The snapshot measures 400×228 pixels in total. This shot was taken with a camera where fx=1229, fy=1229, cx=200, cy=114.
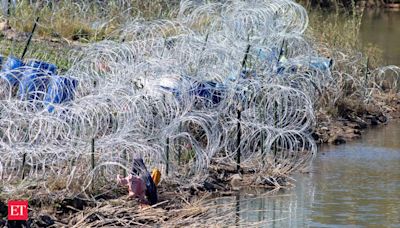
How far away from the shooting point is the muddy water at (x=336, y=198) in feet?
41.1

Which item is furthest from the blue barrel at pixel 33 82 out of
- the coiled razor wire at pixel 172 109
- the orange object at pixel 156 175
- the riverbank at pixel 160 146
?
the orange object at pixel 156 175

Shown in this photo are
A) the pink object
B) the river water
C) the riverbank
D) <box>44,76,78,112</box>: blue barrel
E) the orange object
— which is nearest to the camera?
the riverbank

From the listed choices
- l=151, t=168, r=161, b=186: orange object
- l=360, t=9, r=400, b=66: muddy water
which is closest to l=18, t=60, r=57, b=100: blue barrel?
l=151, t=168, r=161, b=186: orange object

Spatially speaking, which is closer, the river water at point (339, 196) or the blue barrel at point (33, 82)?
the river water at point (339, 196)

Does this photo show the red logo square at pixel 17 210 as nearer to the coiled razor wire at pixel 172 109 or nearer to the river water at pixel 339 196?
the coiled razor wire at pixel 172 109

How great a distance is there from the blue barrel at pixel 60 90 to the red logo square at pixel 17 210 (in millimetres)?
2459

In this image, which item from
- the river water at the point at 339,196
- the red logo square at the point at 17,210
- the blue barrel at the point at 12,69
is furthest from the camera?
the blue barrel at the point at 12,69

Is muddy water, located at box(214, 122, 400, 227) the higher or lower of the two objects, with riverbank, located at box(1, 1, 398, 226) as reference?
lower

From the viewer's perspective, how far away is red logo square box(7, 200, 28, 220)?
996cm

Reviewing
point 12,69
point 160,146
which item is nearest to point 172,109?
point 160,146

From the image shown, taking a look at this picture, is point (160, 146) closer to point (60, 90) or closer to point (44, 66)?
point (60, 90)

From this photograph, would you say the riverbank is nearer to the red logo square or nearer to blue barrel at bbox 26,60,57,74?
the red logo square

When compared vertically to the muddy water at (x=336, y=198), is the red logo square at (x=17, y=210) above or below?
above

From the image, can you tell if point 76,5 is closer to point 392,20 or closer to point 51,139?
point 51,139
